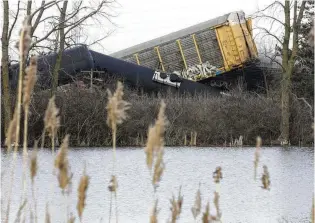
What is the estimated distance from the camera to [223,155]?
1557 cm

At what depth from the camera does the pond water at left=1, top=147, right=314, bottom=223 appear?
24.0 ft

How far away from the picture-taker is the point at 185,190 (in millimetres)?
9055

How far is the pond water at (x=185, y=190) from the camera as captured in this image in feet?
24.0

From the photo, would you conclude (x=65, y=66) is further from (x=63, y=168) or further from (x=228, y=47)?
(x=63, y=168)

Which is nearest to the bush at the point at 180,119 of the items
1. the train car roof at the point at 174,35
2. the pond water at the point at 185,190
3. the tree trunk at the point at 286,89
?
the tree trunk at the point at 286,89

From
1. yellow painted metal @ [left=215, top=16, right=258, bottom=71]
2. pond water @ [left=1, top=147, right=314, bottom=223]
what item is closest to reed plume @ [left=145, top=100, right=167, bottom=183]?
pond water @ [left=1, top=147, right=314, bottom=223]

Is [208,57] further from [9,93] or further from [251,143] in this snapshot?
[9,93]

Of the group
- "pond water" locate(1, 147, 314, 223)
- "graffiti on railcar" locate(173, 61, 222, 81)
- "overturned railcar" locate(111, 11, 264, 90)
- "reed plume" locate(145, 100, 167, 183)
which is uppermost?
"overturned railcar" locate(111, 11, 264, 90)

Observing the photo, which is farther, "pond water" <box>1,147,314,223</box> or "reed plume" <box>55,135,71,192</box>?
"pond water" <box>1,147,314,223</box>

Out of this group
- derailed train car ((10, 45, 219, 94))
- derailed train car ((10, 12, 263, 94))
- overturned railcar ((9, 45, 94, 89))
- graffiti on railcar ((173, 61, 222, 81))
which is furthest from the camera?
graffiti on railcar ((173, 61, 222, 81))

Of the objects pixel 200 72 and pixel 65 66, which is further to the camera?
pixel 200 72

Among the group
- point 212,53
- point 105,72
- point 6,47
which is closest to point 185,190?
point 6,47

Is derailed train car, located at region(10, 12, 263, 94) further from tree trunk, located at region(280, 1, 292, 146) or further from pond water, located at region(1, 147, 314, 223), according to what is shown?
pond water, located at region(1, 147, 314, 223)

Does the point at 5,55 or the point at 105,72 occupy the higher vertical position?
the point at 105,72
